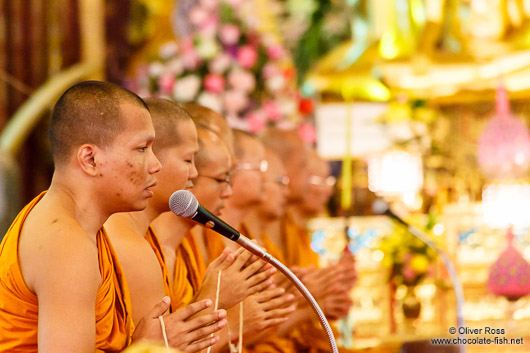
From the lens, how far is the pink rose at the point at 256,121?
398 cm

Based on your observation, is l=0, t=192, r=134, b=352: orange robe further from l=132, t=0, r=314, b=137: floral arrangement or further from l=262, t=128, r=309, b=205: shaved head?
l=132, t=0, r=314, b=137: floral arrangement

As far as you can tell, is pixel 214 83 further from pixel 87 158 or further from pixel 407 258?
pixel 87 158

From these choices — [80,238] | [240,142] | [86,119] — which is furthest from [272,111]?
[80,238]

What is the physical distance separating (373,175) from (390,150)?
0.21 metres

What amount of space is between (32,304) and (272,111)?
8.89 ft

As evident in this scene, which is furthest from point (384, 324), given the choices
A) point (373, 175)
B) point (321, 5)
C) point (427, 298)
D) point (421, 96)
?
point (321, 5)

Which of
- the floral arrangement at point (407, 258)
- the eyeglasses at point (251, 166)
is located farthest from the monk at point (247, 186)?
the floral arrangement at point (407, 258)

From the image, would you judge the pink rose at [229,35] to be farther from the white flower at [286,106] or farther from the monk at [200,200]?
the monk at [200,200]

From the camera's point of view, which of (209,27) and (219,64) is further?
(209,27)

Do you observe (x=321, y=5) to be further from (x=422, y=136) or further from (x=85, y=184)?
(x=85, y=184)

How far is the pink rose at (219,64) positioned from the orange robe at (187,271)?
63.4 inches

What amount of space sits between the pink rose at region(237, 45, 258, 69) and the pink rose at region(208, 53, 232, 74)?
6cm

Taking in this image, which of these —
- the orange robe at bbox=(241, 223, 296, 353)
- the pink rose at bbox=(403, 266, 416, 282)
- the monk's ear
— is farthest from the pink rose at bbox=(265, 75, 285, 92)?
the monk's ear

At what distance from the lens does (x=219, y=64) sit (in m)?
4.01
